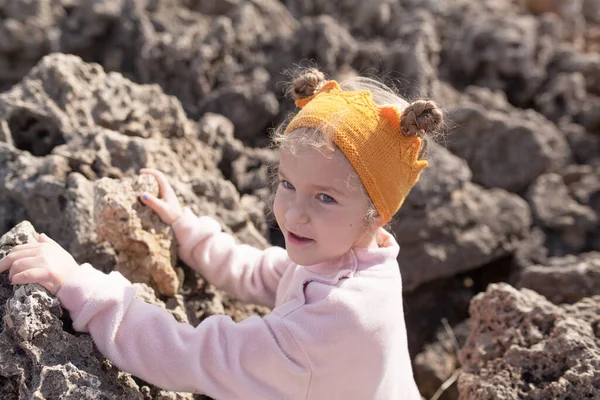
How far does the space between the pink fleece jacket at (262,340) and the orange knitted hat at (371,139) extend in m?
0.28

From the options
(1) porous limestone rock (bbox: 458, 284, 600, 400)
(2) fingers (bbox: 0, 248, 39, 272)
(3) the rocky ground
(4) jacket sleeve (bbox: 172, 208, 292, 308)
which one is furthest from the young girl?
(1) porous limestone rock (bbox: 458, 284, 600, 400)

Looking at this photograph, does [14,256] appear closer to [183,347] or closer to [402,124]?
[183,347]

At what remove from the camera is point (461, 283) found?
4449 mm

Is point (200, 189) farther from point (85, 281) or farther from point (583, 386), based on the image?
point (583, 386)

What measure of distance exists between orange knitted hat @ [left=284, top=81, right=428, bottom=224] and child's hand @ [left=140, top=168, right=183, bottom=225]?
62 cm

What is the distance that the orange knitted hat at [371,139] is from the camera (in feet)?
7.28

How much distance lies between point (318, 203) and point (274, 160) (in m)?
1.37

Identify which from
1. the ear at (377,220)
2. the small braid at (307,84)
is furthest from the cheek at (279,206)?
the small braid at (307,84)

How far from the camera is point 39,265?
6.77 feet

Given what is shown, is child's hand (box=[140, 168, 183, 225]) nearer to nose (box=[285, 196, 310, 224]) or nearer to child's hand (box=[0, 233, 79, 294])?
child's hand (box=[0, 233, 79, 294])

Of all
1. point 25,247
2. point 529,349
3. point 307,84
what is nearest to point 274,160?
point 307,84

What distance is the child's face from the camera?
2207mm

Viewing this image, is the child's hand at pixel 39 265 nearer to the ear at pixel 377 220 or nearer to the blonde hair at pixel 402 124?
the blonde hair at pixel 402 124

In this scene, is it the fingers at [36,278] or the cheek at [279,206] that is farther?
the cheek at [279,206]
